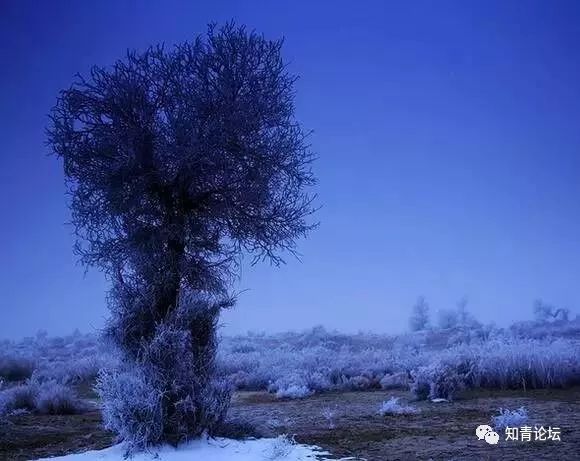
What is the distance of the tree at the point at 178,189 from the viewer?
8.38 m

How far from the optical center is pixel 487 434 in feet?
27.8

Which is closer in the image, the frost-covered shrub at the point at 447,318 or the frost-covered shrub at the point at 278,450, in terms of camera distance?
the frost-covered shrub at the point at 278,450

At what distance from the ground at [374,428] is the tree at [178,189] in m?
1.67

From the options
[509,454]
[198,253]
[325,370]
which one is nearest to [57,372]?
[325,370]

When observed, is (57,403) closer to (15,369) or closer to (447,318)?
(15,369)

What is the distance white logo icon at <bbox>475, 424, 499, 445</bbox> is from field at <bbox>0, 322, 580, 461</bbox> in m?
0.09

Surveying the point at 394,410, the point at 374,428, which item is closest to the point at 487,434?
the point at 374,428

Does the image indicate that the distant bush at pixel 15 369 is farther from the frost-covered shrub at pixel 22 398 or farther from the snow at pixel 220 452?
the snow at pixel 220 452

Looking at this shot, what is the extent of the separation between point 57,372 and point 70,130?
15036 millimetres

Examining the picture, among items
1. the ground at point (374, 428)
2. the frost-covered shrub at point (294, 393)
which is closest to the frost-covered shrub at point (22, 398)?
the ground at point (374, 428)

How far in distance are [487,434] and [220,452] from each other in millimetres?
3764

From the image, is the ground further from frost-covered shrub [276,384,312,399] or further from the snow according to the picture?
the snow

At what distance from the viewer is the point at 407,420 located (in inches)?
427

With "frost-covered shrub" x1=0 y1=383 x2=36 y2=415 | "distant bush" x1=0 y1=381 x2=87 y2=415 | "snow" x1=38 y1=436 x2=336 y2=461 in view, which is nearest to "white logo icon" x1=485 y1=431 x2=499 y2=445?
"snow" x1=38 y1=436 x2=336 y2=461
